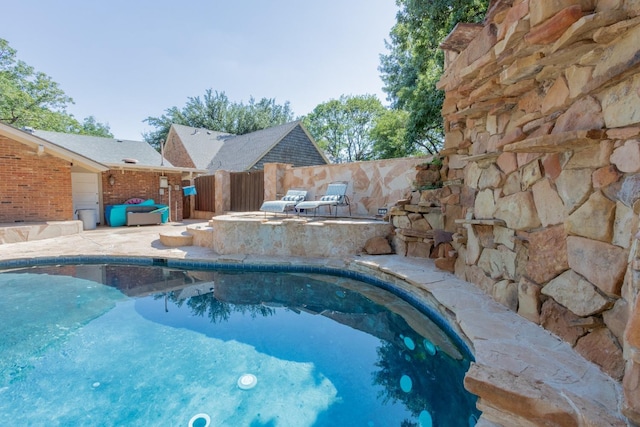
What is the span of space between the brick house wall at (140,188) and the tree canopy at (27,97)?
46.1 feet

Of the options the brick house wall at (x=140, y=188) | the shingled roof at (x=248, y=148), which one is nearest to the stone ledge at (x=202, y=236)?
the brick house wall at (x=140, y=188)

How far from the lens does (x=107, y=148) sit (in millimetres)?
13109

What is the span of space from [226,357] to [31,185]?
379 inches

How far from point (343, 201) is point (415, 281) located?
4.57 m

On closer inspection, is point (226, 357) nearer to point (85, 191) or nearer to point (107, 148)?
point (85, 191)

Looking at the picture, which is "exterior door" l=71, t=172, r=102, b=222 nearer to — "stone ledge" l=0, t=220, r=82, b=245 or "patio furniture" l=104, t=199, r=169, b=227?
"patio furniture" l=104, t=199, r=169, b=227

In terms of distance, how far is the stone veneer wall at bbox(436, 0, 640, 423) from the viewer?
1891 mm

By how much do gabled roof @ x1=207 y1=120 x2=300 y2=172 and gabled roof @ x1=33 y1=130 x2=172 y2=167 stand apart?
3533 millimetres

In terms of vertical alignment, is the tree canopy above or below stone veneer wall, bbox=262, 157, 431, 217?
above

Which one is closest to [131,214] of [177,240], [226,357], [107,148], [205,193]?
[205,193]

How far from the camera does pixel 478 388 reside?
1.83 meters

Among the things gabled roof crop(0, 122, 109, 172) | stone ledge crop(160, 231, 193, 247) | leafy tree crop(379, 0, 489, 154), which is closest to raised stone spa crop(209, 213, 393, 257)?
stone ledge crop(160, 231, 193, 247)

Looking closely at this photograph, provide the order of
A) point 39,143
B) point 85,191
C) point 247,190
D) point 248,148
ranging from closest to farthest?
1. point 39,143
2. point 85,191
3. point 247,190
4. point 248,148

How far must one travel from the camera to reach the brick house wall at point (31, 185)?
833 cm
